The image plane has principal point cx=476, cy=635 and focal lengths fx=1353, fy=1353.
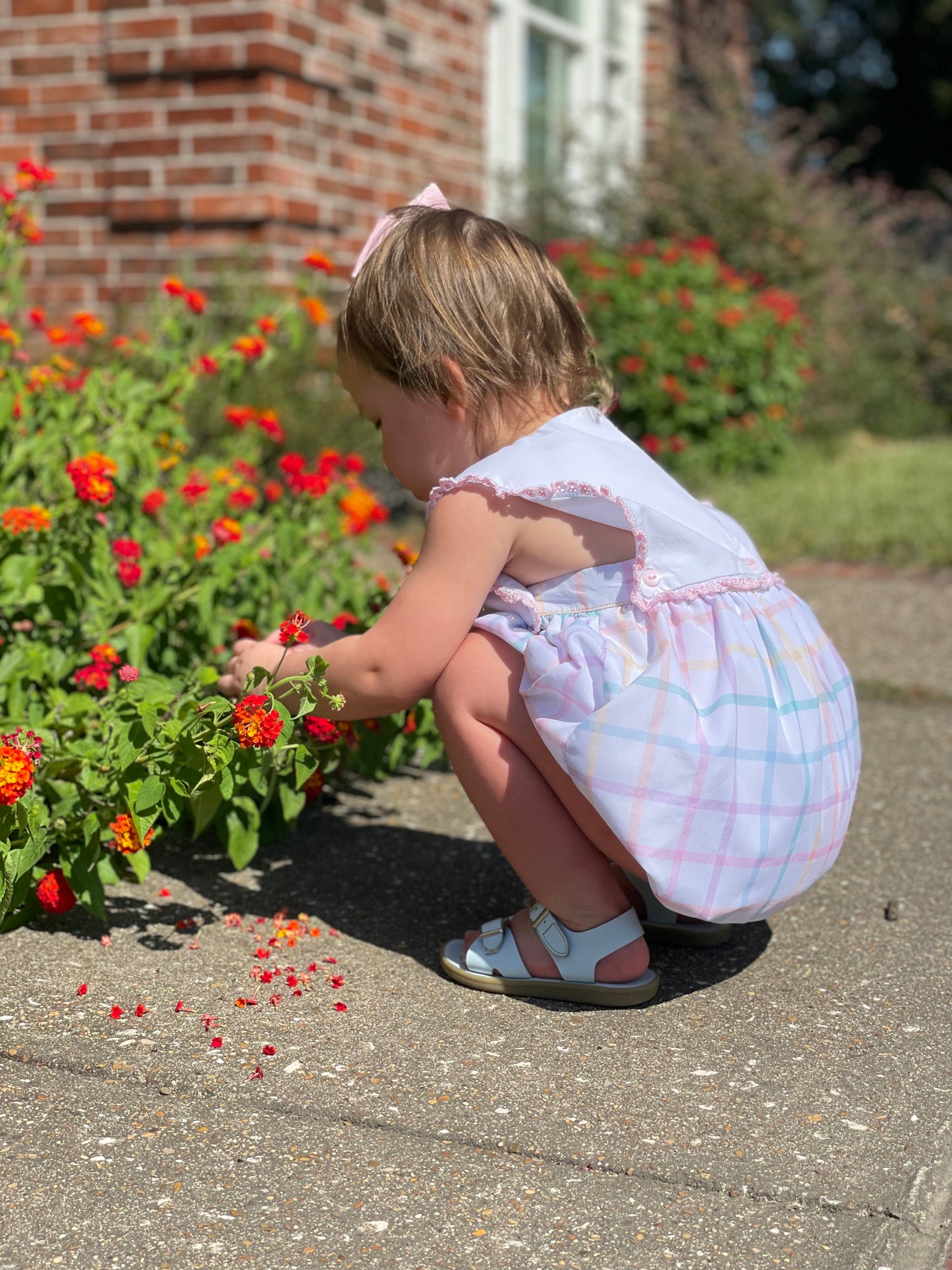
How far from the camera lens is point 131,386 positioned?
8.44 feet

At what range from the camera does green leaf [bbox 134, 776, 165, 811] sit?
177cm

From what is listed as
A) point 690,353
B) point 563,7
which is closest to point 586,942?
point 690,353

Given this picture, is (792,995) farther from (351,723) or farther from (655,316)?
(655,316)

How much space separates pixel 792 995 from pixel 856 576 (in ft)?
10.3

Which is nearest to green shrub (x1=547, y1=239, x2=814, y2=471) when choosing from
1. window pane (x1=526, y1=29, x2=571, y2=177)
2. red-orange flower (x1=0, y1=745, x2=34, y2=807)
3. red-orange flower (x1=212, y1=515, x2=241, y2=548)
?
window pane (x1=526, y1=29, x2=571, y2=177)

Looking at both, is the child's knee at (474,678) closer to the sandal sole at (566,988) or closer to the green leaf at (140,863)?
the sandal sole at (566,988)

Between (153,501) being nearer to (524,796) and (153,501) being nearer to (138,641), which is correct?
(138,641)

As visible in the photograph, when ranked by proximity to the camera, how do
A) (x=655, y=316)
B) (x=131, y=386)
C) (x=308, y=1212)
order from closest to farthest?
(x=308, y=1212) → (x=131, y=386) → (x=655, y=316)

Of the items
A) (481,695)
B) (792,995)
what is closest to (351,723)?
(481,695)

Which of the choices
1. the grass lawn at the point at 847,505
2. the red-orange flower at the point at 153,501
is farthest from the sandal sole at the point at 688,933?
the grass lawn at the point at 847,505

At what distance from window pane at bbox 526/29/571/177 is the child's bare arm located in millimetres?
6310

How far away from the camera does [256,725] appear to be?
165 cm

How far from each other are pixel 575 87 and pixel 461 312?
7.16 m

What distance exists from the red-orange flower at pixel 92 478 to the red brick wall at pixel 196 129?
3056mm
